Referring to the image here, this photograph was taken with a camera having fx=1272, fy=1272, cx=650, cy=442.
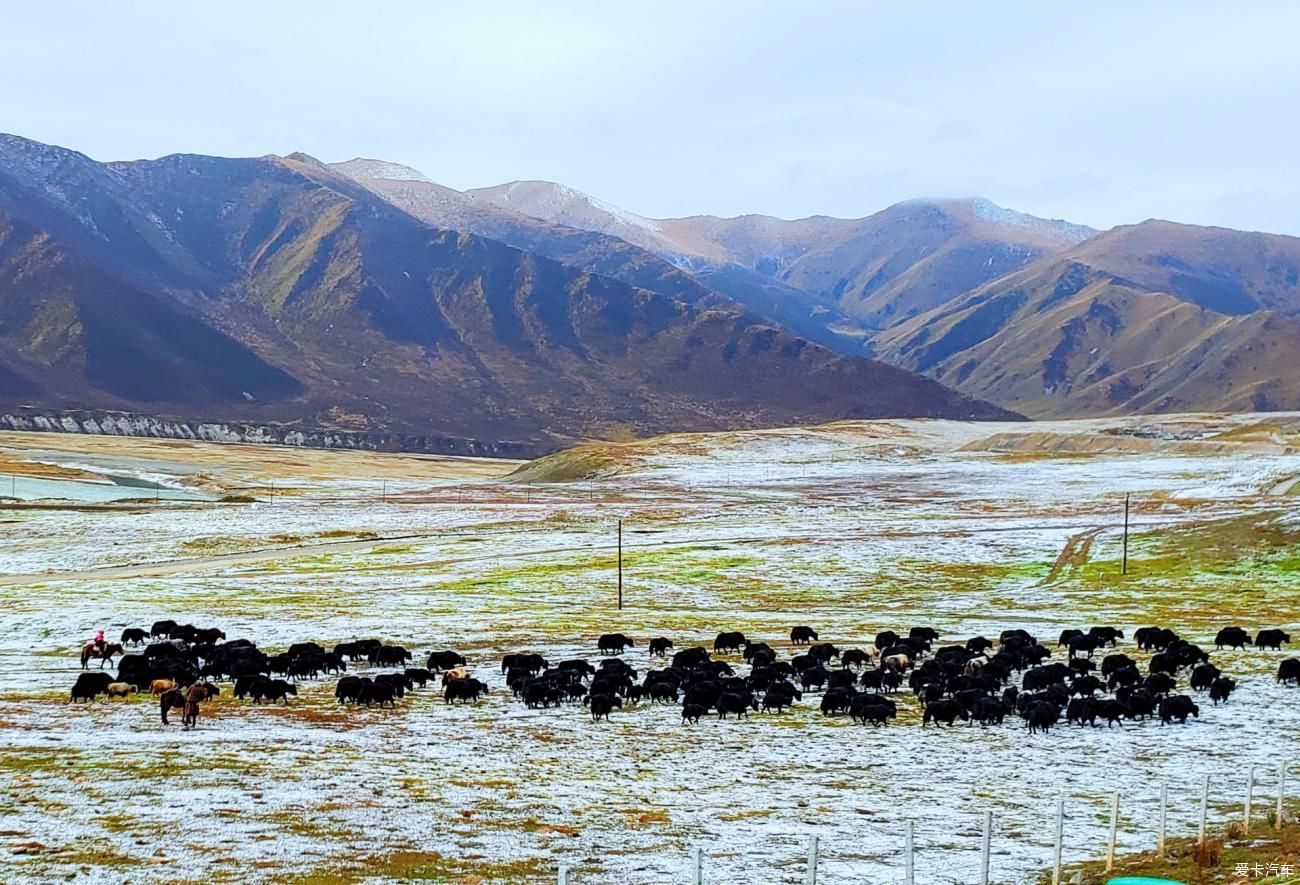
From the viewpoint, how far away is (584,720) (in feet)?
127

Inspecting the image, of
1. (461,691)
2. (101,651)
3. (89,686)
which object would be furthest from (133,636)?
(461,691)

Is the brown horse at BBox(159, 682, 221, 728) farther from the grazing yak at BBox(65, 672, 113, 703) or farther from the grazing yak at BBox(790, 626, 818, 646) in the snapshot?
the grazing yak at BBox(790, 626, 818, 646)

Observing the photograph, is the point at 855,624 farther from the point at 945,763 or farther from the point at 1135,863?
the point at 1135,863

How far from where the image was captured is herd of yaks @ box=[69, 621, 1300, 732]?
3903 centimetres

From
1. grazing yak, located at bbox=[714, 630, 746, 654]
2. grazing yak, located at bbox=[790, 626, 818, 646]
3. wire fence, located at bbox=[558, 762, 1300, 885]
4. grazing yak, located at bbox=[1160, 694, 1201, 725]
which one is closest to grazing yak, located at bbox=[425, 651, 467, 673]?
grazing yak, located at bbox=[714, 630, 746, 654]

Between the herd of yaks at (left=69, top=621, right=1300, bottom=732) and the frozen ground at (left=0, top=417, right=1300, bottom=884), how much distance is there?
0.94m

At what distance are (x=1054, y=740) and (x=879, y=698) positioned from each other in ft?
17.2

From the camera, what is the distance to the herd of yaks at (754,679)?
3903 centimetres

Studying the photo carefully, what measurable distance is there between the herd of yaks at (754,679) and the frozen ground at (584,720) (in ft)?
3.07

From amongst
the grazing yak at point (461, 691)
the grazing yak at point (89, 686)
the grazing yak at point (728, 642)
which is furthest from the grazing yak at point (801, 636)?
the grazing yak at point (89, 686)

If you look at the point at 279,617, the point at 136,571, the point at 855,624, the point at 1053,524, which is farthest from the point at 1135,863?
the point at 1053,524

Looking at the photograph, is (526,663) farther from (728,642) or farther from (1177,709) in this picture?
(1177,709)

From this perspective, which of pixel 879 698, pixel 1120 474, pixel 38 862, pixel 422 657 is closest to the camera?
pixel 38 862

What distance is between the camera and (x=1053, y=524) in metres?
116
